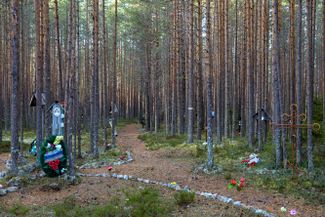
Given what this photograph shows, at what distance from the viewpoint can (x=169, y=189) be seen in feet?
24.8

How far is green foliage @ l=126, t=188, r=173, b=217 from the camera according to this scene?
564 cm

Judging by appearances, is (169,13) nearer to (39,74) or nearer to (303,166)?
(39,74)

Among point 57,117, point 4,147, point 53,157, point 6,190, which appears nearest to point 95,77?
point 57,117

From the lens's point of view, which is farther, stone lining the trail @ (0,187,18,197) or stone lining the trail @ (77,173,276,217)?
stone lining the trail @ (0,187,18,197)

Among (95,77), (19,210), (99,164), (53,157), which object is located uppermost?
(95,77)

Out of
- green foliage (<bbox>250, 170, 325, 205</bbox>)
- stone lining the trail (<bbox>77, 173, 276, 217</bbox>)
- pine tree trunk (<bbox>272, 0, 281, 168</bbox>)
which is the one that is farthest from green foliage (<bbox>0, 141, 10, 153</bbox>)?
pine tree trunk (<bbox>272, 0, 281, 168</bbox>)

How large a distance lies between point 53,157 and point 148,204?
3.59m

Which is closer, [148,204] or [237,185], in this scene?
[148,204]

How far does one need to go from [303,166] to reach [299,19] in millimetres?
4120

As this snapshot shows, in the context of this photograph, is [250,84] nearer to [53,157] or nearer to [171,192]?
[171,192]

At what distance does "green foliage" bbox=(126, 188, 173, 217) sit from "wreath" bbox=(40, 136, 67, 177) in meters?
2.62

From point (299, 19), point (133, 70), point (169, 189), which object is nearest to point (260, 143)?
point (299, 19)

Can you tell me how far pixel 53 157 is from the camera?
841 cm

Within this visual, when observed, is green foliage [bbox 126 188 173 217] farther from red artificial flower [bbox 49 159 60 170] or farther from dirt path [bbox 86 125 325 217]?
red artificial flower [bbox 49 159 60 170]
